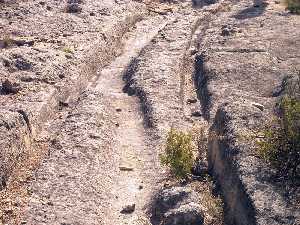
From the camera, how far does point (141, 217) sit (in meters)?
17.4

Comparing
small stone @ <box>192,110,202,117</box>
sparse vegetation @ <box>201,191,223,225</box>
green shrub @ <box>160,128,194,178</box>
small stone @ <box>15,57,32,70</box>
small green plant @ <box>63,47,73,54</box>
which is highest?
green shrub @ <box>160,128,194,178</box>

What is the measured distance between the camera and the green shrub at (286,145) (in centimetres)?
1525

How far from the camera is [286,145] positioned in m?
15.8

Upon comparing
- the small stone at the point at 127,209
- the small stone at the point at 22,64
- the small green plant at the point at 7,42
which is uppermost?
the small stone at the point at 127,209

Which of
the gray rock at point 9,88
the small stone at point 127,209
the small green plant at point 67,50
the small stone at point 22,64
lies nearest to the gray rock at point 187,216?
the small stone at point 127,209

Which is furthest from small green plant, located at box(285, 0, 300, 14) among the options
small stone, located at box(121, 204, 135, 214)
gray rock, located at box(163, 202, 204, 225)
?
gray rock, located at box(163, 202, 204, 225)

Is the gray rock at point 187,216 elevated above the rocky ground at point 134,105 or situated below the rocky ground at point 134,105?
above

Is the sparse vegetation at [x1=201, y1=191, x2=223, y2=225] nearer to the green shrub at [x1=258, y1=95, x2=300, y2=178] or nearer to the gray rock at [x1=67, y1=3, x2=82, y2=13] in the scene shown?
the green shrub at [x1=258, y1=95, x2=300, y2=178]

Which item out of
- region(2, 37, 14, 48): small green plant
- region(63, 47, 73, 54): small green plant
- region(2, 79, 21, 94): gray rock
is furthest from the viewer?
region(63, 47, 73, 54): small green plant

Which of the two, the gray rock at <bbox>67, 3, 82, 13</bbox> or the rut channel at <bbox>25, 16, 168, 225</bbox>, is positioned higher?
the rut channel at <bbox>25, 16, 168, 225</bbox>

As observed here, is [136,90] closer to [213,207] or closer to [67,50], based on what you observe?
[67,50]

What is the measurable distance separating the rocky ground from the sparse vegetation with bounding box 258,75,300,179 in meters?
0.46

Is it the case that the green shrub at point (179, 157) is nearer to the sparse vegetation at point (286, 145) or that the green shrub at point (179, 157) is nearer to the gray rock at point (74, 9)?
the sparse vegetation at point (286, 145)

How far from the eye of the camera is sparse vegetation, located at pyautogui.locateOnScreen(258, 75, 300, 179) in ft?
50.0
